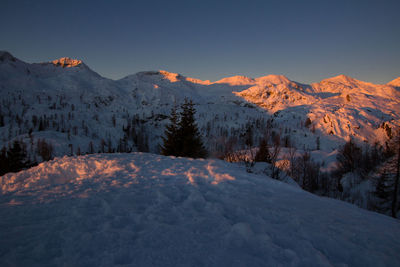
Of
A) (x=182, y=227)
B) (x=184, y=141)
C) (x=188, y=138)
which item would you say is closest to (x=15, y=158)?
(x=184, y=141)

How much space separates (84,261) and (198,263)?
1709 millimetres

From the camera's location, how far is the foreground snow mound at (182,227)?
2881 mm

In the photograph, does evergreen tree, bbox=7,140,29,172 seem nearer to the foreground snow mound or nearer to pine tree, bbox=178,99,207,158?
pine tree, bbox=178,99,207,158

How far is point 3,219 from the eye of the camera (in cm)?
398

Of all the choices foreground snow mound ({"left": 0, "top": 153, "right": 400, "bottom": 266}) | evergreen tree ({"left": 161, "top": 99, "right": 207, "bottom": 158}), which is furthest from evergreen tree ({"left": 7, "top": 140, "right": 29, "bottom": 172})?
foreground snow mound ({"left": 0, "top": 153, "right": 400, "bottom": 266})

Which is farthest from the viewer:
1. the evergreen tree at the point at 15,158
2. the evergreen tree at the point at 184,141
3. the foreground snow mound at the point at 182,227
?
the evergreen tree at the point at 15,158

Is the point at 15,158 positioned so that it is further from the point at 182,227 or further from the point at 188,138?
the point at 182,227

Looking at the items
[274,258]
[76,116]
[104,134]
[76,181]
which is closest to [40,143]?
[104,134]

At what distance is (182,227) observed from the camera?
3.75m

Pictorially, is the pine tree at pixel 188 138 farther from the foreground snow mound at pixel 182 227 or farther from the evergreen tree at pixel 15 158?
the evergreen tree at pixel 15 158

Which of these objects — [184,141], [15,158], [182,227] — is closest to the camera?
[182,227]

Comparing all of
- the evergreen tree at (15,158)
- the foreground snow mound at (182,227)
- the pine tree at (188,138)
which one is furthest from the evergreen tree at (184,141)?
the evergreen tree at (15,158)

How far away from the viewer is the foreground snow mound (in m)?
2.88

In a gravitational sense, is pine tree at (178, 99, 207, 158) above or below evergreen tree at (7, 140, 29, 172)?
above
